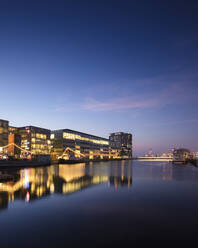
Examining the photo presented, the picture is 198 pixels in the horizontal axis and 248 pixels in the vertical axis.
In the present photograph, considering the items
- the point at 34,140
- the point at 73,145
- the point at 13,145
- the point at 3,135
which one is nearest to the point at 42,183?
the point at 13,145

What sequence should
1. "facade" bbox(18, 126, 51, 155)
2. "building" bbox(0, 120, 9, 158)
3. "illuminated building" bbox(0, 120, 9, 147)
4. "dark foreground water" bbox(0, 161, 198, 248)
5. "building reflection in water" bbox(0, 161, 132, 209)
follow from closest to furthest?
1. "dark foreground water" bbox(0, 161, 198, 248)
2. "building reflection in water" bbox(0, 161, 132, 209)
3. "building" bbox(0, 120, 9, 158)
4. "illuminated building" bbox(0, 120, 9, 147)
5. "facade" bbox(18, 126, 51, 155)

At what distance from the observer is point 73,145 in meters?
153

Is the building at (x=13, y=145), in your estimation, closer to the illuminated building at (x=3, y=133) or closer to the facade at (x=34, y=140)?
the illuminated building at (x=3, y=133)

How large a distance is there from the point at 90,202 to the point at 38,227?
327 inches

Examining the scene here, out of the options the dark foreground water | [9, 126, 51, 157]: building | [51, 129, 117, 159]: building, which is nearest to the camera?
the dark foreground water

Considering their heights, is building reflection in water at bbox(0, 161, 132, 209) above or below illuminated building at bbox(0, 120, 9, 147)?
below

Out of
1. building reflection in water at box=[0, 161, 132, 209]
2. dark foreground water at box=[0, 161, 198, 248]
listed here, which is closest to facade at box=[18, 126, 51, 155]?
building reflection in water at box=[0, 161, 132, 209]

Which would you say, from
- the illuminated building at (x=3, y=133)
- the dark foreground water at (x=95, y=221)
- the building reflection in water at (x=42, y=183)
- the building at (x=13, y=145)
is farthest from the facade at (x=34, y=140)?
the dark foreground water at (x=95, y=221)

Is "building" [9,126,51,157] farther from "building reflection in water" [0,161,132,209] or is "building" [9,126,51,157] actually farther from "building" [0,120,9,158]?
"building reflection in water" [0,161,132,209]

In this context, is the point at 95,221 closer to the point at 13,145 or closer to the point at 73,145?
the point at 13,145

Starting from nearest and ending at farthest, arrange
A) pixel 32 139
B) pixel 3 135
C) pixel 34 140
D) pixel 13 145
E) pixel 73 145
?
pixel 13 145
pixel 3 135
pixel 32 139
pixel 34 140
pixel 73 145

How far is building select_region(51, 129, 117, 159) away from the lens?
14312 centimetres

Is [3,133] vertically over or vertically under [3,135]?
over

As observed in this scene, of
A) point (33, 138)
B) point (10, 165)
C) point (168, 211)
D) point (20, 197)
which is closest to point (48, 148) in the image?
point (33, 138)
